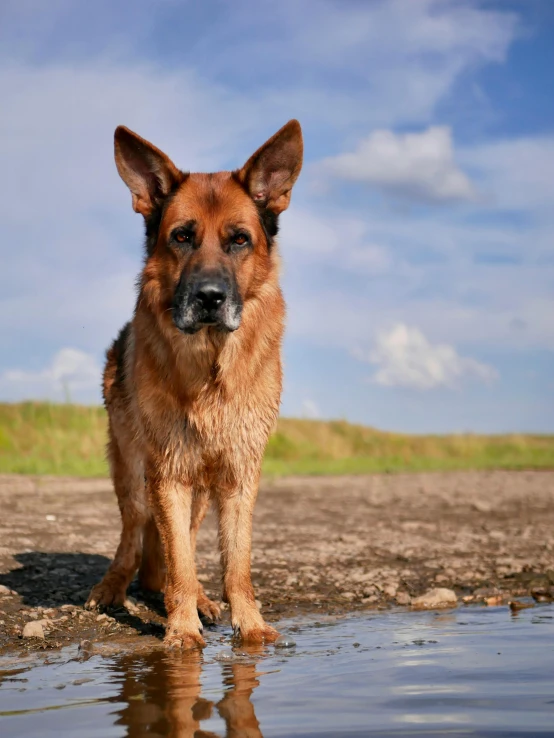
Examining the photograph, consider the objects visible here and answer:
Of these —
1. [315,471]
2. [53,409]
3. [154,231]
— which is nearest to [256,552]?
[154,231]

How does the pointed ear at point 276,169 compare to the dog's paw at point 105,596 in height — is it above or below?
above

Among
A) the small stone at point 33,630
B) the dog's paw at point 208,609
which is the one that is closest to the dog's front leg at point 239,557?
the dog's paw at point 208,609

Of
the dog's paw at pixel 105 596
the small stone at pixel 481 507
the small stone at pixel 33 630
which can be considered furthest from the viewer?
the small stone at pixel 481 507

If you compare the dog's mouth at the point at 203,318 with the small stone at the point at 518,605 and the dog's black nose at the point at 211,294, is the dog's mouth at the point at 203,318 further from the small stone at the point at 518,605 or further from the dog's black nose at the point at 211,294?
the small stone at the point at 518,605

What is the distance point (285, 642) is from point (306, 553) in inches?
126

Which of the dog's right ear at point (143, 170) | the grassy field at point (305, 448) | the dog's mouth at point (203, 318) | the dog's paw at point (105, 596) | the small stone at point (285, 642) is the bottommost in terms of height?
the small stone at point (285, 642)

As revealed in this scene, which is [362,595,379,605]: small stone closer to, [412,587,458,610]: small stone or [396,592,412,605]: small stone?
[396,592,412,605]: small stone

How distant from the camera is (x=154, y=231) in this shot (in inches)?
214

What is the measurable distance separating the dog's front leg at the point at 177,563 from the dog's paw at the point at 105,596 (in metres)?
1.01

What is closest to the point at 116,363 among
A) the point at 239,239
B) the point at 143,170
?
the point at 143,170

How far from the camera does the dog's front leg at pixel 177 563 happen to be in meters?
5.04

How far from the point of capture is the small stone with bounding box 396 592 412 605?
6.49m

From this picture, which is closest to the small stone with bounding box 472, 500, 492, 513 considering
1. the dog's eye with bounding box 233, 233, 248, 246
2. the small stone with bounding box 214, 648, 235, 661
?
the small stone with bounding box 214, 648, 235, 661

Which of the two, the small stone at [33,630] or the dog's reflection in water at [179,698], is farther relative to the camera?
the small stone at [33,630]
